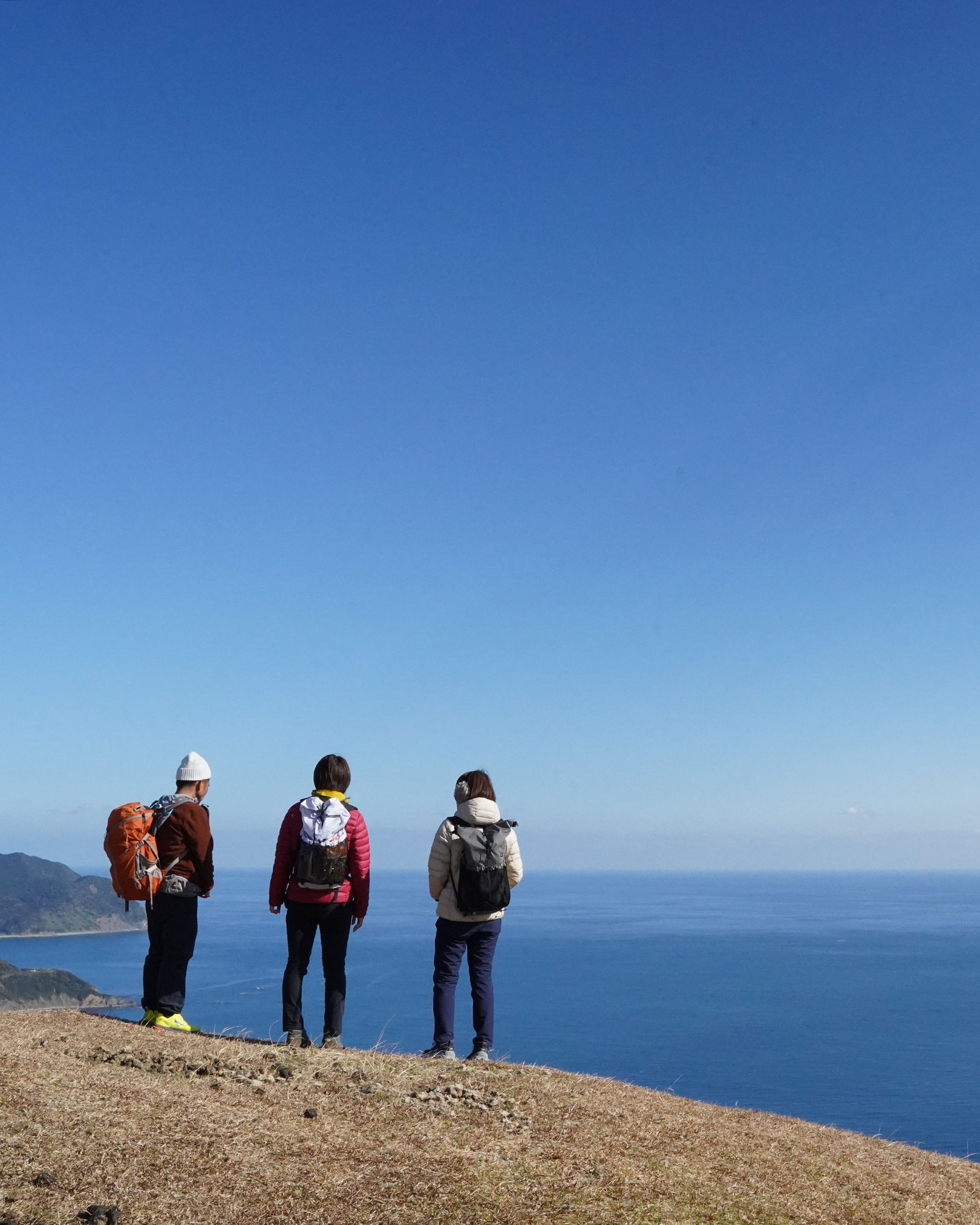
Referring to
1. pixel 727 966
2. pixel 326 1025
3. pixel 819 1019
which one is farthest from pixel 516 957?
pixel 326 1025

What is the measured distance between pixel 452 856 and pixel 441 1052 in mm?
1779

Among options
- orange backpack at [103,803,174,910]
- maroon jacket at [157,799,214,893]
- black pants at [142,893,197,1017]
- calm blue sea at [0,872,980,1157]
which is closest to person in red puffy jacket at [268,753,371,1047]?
maroon jacket at [157,799,214,893]

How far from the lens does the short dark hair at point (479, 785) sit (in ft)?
27.0

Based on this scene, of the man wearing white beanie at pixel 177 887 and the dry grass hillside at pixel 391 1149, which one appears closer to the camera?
the dry grass hillside at pixel 391 1149

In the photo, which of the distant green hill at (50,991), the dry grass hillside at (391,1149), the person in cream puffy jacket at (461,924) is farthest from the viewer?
the distant green hill at (50,991)

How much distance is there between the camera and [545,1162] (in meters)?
5.52

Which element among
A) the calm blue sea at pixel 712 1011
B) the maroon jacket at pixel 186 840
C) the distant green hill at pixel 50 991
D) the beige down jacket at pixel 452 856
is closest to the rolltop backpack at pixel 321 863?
the beige down jacket at pixel 452 856

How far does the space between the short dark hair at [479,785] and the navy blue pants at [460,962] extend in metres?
1.12

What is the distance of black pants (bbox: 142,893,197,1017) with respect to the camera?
8.45 metres

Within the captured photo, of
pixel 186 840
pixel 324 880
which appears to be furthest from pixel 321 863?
pixel 186 840

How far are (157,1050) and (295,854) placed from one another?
179 centimetres

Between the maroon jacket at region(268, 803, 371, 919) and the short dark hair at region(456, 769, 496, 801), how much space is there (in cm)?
97

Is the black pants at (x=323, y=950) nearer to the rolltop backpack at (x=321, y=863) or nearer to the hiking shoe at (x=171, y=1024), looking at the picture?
the rolltop backpack at (x=321, y=863)

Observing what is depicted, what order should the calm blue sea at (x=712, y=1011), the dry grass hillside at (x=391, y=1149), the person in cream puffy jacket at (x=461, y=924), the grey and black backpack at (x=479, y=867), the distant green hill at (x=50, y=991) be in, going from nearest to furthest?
the dry grass hillside at (x=391, y=1149)
the grey and black backpack at (x=479, y=867)
the person in cream puffy jacket at (x=461, y=924)
the calm blue sea at (x=712, y=1011)
the distant green hill at (x=50, y=991)
